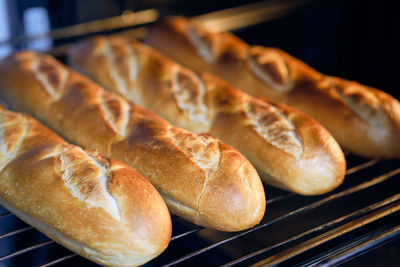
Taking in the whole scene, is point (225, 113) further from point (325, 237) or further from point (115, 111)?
point (325, 237)

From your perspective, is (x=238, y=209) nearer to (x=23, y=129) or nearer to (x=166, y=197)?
(x=166, y=197)

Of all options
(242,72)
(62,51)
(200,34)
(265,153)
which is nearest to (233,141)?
(265,153)

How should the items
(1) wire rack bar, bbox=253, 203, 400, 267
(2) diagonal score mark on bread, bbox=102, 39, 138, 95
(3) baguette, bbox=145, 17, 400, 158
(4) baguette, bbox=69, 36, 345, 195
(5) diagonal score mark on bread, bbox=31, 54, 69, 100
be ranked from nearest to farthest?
1. (1) wire rack bar, bbox=253, 203, 400, 267
2. (4) baguette, bbox=69, 36, 345, 195
3. (3) baguette, bbox=145, 17, 400, 158
4. (5) diagonal score mark on bread, bbox=31, 54, 69, 100
5. (2) diagonal score mark on bread, bbox=102, 39, 138, 95

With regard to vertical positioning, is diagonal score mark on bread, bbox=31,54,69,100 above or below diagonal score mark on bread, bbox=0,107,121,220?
below

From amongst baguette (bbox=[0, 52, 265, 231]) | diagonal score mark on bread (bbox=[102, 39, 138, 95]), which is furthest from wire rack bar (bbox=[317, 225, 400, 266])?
diagonal score mark on bread (bbox=[102, 39, 138, 95])

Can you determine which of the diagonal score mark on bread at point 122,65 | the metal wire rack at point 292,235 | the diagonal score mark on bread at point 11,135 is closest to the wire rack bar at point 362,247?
the metal wire rack at point 292,235

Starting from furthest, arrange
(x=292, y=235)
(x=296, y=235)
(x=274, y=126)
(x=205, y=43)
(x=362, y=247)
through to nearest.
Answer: (x=205, y=43)
(x=274, y=126)
(x=292, y=235)
(x=296, y=235)
(x=362, y=247)

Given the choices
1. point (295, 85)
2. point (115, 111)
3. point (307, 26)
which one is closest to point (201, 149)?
point (115, 111)

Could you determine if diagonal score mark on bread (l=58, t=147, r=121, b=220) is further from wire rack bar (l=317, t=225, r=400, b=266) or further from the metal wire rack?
wire rack bar (l=317, t=225, r=400, b=266)
